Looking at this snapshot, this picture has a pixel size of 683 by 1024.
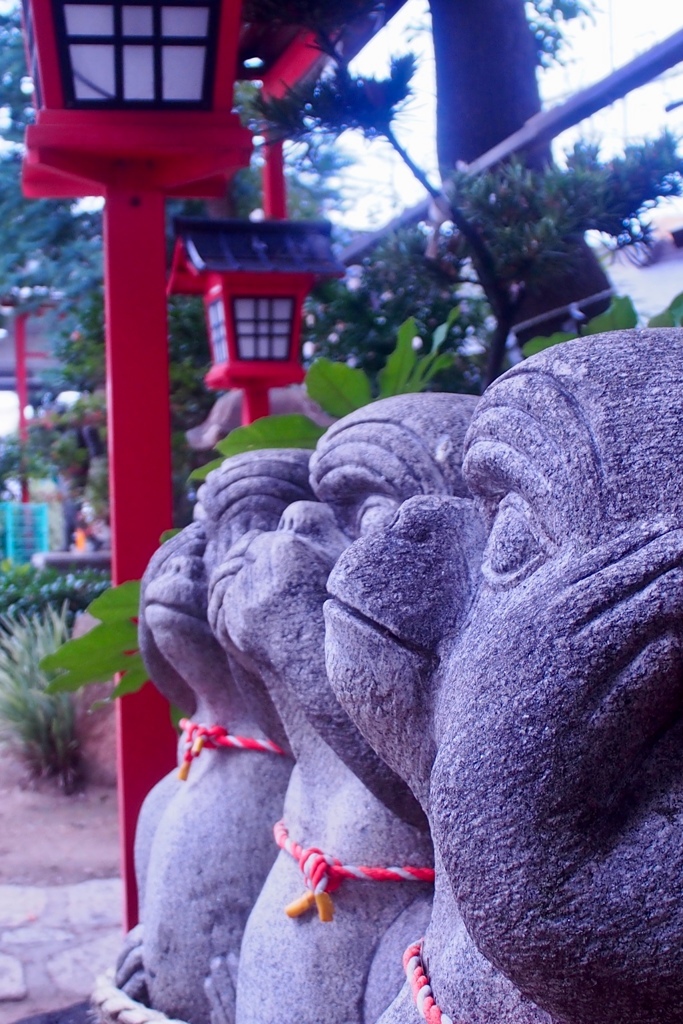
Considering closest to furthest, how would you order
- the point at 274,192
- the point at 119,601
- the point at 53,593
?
1. the point at 119,601
2. the point at 274,192
3. the point at 53,593

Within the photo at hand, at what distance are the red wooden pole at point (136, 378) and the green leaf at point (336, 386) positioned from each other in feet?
2.66

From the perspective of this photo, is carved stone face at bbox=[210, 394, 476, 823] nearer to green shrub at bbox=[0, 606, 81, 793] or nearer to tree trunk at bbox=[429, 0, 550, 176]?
tree trunk at bbox=[429, 0, 550, 176]

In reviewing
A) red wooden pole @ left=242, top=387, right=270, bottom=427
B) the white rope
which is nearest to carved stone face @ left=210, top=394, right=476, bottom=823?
the white rope

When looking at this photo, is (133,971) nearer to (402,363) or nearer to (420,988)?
(420,988)

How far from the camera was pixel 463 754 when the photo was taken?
0.86 metres

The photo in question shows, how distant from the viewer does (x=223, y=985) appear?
67.9 inches

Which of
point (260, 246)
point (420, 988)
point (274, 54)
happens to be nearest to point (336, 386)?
point (420, 988)

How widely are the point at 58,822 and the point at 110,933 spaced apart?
187 cm

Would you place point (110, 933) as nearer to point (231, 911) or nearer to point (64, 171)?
point (231, 911)

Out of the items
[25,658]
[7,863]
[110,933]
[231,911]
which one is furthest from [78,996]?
[25,658]

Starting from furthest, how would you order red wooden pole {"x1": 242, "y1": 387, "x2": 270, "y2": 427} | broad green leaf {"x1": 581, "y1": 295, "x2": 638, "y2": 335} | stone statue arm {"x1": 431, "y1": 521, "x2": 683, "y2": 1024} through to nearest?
red wooden pole {"x1": 242, "y1": 387, "x2": 270, "y2": 427}, broad green leaf {"x1": 581, "y1": 295, "x2": 638, "y2": 335}, stone statue arm {"x1": 431, "y1": 521, "x2": 683, "y2": 1024}

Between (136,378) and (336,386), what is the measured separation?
88cm

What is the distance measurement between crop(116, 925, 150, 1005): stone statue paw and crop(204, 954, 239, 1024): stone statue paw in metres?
0.22

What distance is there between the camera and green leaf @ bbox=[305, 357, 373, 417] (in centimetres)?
217
